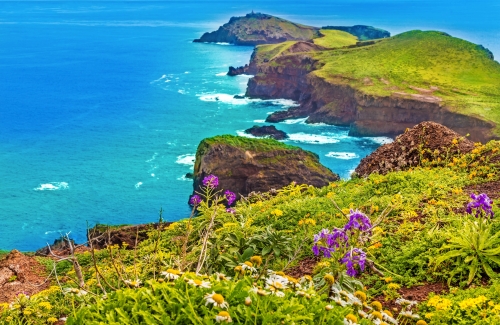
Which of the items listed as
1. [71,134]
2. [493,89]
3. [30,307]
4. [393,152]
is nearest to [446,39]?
[493,89]

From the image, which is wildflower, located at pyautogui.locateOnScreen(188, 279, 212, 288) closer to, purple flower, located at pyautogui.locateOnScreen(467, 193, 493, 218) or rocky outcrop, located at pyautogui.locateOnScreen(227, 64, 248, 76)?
purple flower, located at pyautogui.locateOnScreen(467, 193, 493, 218)

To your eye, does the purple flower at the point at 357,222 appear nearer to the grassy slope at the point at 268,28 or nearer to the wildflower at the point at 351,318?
the wildflower at the point at 351,318

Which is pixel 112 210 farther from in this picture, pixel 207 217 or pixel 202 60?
pixel 202 60

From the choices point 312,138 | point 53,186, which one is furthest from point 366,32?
point 53,186

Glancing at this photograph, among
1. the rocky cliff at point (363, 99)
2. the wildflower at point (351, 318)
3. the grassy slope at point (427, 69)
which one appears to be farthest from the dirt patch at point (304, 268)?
the grassy slope at point (427, 69)

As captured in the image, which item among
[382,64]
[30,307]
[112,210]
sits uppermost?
[382,64]

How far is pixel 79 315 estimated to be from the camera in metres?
4.81

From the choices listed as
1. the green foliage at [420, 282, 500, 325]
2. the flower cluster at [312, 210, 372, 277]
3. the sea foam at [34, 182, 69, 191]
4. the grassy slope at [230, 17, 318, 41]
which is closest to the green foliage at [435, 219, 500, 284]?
the green foliage at [420, 282, 500, 325]

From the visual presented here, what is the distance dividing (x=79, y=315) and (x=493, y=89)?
101 m

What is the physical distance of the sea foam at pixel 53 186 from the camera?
66.8m

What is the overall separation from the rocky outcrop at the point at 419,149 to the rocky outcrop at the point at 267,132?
66.2 metres

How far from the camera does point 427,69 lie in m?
108

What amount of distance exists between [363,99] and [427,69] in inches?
1021

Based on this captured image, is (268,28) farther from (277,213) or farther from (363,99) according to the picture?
(277,213)
